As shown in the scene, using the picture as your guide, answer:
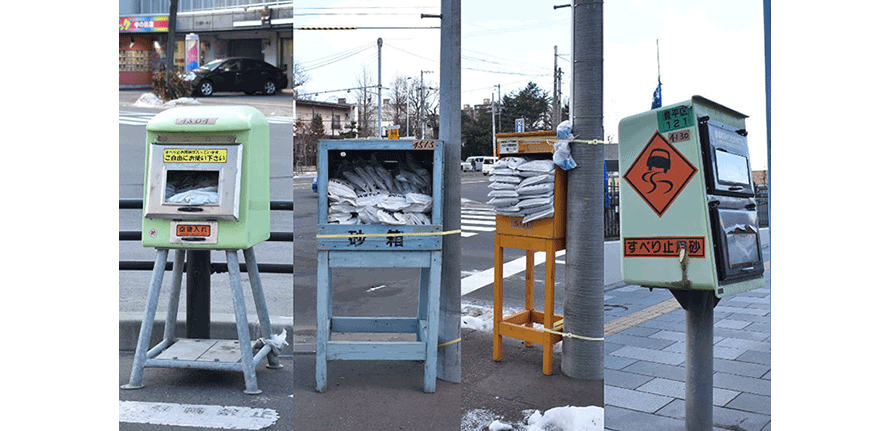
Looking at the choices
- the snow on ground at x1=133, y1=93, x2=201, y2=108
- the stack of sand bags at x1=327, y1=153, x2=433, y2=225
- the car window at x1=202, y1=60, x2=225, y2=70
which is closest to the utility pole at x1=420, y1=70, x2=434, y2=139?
the stack of sand bags at x1=327, y1=153, x2=433, y2=225

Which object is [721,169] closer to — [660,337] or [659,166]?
[659,166]

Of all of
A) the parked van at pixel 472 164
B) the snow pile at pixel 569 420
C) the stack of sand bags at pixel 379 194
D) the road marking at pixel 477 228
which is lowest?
the snow pile at pixel 569 420

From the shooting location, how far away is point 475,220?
328cm

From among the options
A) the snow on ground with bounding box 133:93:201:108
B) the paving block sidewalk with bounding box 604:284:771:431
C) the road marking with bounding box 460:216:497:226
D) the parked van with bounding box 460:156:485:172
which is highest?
the snow on ground with bounding box 133:93:201:108

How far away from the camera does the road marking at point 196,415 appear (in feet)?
9.38

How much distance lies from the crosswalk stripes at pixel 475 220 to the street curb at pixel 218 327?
3.15ft

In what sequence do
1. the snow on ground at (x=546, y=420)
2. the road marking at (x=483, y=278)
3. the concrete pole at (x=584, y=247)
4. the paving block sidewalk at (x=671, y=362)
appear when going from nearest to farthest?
the paving block sidewalk at (x=671, y=362)
the snow on ground at (x=546, y=420)
the concrete pole at (x=584, y=247)
the road marking at (x=483, y=278)

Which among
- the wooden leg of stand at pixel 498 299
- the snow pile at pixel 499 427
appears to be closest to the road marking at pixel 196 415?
the snow pile at pixel 499 427

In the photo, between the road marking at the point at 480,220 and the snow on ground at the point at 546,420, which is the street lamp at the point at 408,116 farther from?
the snow on ground at the point at 546,420

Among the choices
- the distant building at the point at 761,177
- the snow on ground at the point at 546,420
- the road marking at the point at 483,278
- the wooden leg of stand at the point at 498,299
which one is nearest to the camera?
the distant building at the point at 761,177

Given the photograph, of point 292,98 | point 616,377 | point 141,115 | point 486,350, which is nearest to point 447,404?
point 486,350

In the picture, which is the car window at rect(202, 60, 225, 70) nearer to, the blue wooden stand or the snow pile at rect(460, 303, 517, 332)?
the blue wooden stand

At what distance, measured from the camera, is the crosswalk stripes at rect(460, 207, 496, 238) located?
3145 mm

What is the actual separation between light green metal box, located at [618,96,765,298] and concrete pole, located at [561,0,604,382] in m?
0.47
